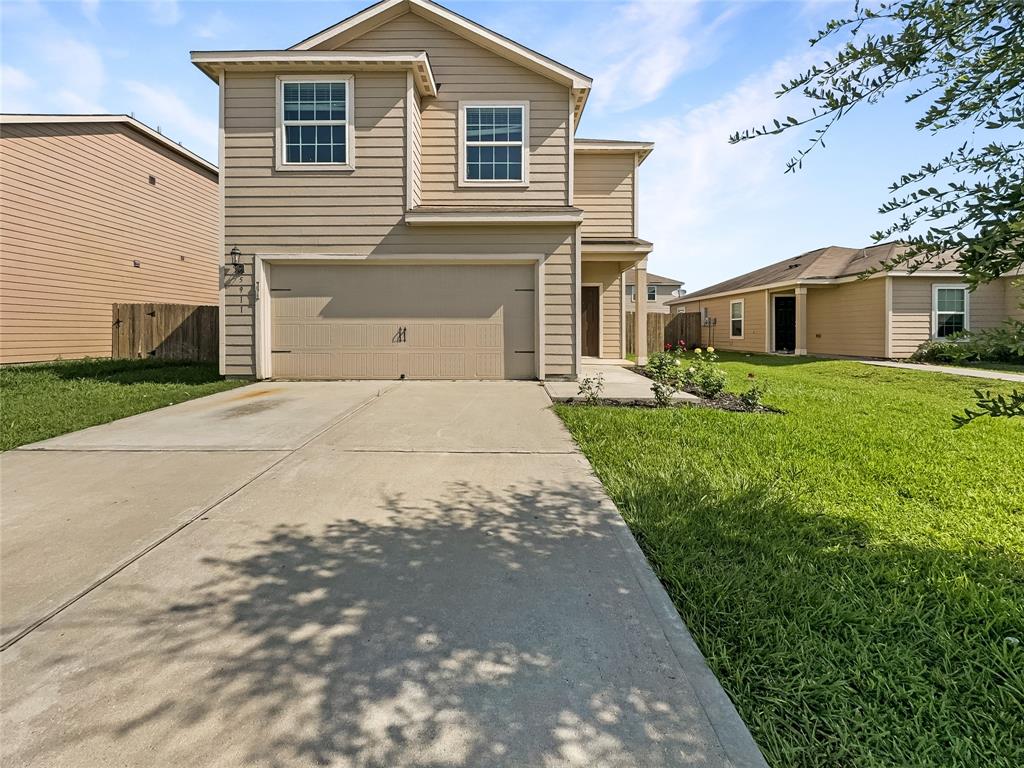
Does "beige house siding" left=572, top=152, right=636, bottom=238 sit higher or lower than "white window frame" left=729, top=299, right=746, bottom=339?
higher

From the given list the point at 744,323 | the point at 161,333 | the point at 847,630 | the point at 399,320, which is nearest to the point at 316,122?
the point at 399,320

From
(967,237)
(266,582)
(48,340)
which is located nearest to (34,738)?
(266,582)

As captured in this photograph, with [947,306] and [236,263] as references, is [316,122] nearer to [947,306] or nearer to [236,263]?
[236,263]

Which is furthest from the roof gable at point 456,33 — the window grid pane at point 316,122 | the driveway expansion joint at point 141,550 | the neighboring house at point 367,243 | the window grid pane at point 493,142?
the driveway expansion joint at point 141,550

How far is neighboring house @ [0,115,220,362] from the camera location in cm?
1138

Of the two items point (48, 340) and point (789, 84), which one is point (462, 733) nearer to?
point (789, 84)

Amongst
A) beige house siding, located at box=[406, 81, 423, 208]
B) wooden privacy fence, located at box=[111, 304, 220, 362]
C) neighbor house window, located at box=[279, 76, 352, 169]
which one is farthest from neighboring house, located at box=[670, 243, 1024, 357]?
wooden privacy fence, located at box=[111, 304, 220, 362]

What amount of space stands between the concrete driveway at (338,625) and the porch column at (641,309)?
9454 millimetres

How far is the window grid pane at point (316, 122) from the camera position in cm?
931

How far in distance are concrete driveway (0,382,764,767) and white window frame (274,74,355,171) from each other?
685 centimetres

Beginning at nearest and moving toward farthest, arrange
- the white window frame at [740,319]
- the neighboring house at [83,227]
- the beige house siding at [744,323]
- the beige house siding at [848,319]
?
the neighboring house at [83,227] → the beige house siding at [848,319] → the beige house siding at [744,323] → the white window frame at [740,319]

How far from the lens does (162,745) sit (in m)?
1.52

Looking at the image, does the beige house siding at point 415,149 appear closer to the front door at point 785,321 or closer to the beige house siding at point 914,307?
the beige house siding at point 914,307

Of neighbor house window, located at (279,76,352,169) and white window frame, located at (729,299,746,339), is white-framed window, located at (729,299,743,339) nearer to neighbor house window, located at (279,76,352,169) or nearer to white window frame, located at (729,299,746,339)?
white window frame, located at (729,299,746,339)
